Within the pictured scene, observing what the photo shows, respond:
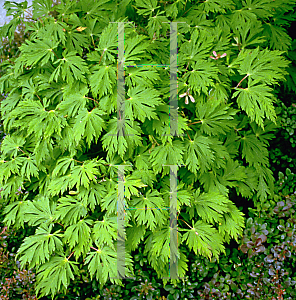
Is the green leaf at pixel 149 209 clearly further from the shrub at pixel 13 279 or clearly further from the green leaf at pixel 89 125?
the shrub at pixel 13 279

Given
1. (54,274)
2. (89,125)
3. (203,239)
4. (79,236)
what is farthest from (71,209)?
(203,239)

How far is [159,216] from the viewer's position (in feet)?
6.40

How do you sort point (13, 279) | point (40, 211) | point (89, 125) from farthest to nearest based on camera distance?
1. point (13, 279)
2. point (40, 211)
3. point (89, 125)

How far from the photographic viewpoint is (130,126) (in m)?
1.93

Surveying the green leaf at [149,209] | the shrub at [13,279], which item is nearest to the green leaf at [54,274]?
the shrub at [13,279]

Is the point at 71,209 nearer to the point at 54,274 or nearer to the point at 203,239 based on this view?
the point at 54,274

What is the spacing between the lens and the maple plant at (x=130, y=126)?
1956 mm

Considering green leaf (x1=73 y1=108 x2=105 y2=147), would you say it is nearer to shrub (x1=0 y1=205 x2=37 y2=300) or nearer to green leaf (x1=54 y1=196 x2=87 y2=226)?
green leaf (x1=54 y1=196 x2=87 y2=226)

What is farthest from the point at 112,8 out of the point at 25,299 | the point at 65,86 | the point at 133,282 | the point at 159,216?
the point at 25,299

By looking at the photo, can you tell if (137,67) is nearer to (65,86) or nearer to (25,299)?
(65,86)

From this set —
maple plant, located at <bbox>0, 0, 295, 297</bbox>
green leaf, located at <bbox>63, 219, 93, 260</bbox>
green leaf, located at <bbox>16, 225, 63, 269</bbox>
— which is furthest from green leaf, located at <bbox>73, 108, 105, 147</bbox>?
green leaf, located at <bbox>16, 225, 63, 269</bbox>

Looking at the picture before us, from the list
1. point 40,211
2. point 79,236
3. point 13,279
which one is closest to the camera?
point 79,236

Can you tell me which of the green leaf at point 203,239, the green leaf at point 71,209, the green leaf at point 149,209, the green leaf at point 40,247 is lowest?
the green leaf at point 203,239

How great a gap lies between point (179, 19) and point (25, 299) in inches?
104
